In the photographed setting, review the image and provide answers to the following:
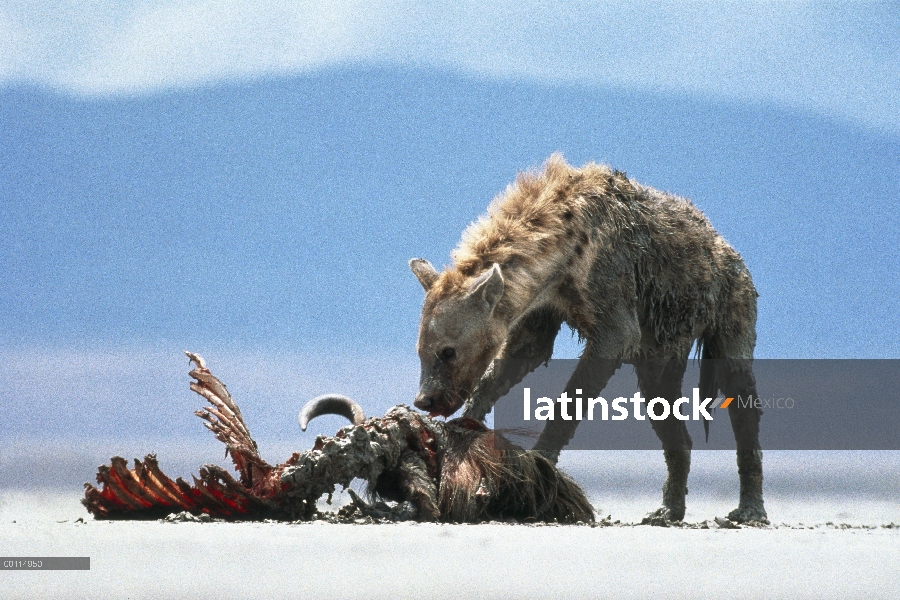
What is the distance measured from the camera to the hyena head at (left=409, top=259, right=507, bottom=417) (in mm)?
8344

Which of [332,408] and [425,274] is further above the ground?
[425,274]

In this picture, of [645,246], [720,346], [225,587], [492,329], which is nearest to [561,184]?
[645,246]

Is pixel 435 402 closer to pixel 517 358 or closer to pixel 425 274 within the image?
pixel 425 274

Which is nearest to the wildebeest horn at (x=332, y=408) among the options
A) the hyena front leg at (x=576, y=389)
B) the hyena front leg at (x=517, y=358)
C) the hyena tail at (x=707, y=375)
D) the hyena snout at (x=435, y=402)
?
the hyena snout at (x=435, y=402)

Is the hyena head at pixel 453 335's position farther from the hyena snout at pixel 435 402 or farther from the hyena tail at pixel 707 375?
the hyena tail at pixel 707 375

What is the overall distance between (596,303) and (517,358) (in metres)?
0.90

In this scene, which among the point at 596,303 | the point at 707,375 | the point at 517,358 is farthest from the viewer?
the point at 707,375

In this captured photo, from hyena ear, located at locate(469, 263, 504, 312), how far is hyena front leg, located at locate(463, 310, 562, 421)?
888 millimetres

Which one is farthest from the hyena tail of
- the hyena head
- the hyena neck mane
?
the hyena head

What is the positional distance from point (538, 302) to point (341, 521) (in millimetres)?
3240

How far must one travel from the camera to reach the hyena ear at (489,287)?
827 centimetres

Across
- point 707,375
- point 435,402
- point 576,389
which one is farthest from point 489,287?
point 707,375

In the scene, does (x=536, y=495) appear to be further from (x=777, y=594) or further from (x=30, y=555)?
(x=30, y=555)

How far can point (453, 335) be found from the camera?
8367mm
